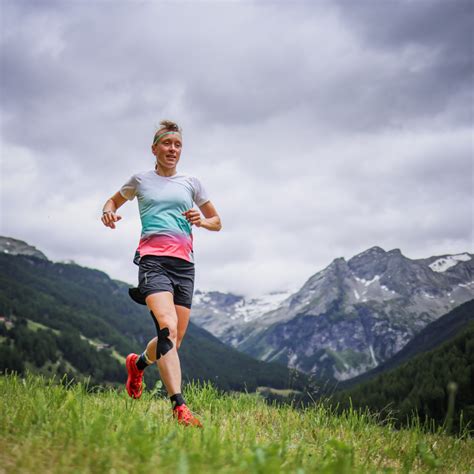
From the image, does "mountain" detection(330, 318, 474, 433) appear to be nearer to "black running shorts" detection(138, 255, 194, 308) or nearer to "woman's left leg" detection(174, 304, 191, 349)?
"woman's left leg" detection(174, 304, 191, 349)

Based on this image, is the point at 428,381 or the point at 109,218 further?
the point at 428,381

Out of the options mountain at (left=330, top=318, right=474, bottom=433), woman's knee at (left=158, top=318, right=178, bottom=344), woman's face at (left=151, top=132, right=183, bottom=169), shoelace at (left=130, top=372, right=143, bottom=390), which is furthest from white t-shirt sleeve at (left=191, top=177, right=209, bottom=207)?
mountain at (left=330, top=318, right=474, bottom=433)

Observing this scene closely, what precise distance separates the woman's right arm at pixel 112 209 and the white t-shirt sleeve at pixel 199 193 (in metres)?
0.99

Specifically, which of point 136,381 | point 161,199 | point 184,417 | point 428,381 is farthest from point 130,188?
point 428,381

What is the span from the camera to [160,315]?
561 centimetres

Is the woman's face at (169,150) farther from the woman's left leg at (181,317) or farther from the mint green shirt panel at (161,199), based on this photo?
the woman's left leg at (181,317)

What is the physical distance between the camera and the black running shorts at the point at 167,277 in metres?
5.78

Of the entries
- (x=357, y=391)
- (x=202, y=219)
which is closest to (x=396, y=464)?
(x=202, y=219)

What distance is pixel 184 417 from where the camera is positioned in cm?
490

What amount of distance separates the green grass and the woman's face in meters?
3.07

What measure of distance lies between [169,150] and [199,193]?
0.73m

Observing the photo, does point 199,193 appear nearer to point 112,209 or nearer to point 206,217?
point 206,217

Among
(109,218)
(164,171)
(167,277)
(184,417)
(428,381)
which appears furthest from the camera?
(428,381)

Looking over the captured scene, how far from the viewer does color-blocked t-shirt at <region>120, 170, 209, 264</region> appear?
6.05 metres
